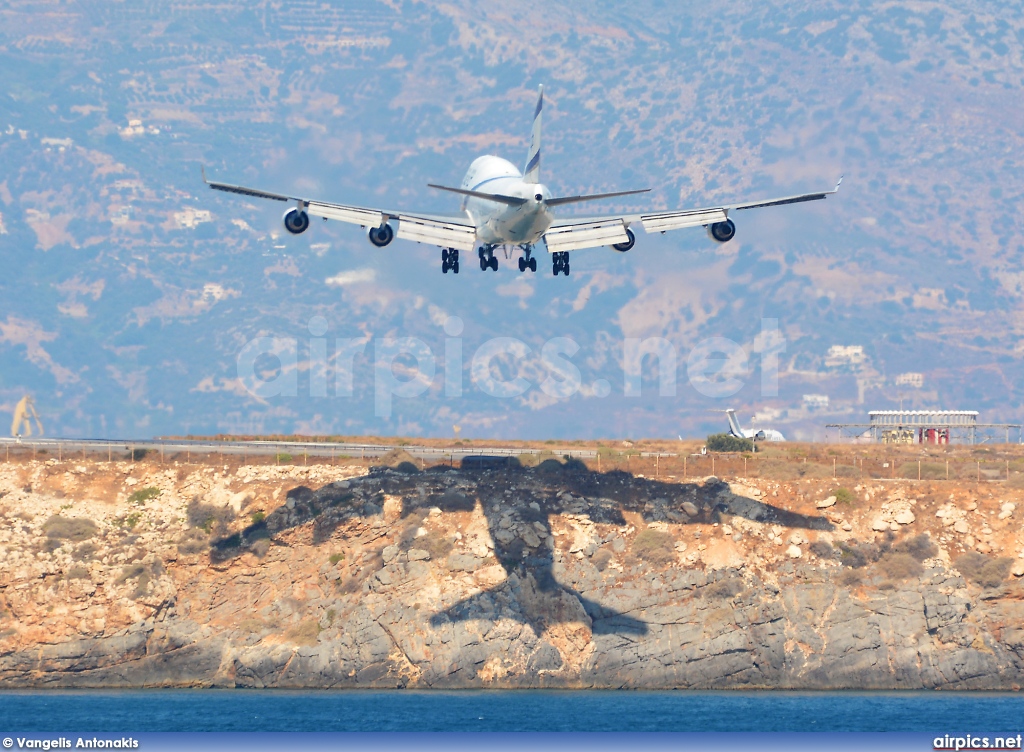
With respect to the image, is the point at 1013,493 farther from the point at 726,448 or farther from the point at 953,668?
the point at 726,448

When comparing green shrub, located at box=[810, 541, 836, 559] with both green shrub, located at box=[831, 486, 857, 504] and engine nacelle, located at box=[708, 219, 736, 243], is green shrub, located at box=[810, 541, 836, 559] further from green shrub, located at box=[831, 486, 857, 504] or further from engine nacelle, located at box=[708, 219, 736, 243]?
engine nacelle, located at box=[708, 219, 736, 243]

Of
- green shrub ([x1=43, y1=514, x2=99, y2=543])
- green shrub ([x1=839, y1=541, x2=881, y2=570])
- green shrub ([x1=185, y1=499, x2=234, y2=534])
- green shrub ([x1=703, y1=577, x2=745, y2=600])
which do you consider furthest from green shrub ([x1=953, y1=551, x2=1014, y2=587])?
green shrub ([x1=43, y1=514, x2=99, y2=543])

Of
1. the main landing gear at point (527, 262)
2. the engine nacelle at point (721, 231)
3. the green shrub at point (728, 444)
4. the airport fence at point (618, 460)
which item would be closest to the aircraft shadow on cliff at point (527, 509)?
the airport fence at point (618, 460)

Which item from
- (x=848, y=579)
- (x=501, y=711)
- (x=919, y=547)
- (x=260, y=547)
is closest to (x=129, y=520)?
(x=260, y=547)

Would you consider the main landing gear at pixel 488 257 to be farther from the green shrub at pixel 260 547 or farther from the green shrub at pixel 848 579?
the green shrub at pixel 848 579

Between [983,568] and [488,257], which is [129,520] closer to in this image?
[488,257]
